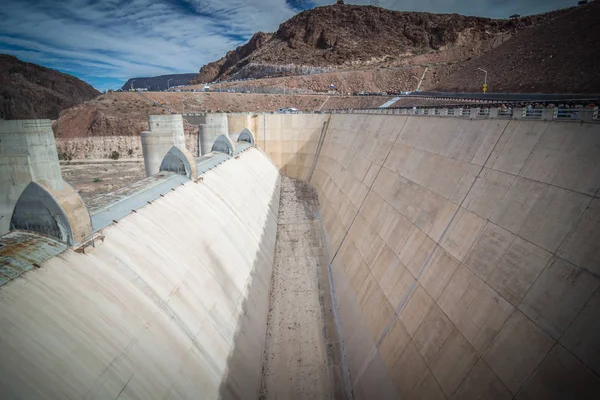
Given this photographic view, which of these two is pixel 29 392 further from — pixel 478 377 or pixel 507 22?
pixel 507 22

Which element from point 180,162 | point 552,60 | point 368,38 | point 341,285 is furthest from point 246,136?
point 368,38

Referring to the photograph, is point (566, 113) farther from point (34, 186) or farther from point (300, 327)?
point (34, 186)

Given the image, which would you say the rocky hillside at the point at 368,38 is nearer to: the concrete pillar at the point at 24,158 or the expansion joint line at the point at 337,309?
the expansion joint line at the point at 337,309

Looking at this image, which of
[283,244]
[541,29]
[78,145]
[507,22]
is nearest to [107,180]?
[78,145]

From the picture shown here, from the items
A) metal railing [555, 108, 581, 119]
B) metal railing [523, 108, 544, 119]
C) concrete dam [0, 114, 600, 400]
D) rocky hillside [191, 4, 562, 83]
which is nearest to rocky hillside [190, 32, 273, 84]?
rocky hillside [191, 4, 562, 83]

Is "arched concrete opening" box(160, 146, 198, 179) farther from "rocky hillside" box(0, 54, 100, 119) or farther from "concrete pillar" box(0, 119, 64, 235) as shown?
"rocky hillside" box(0, 54, 100, 119)
